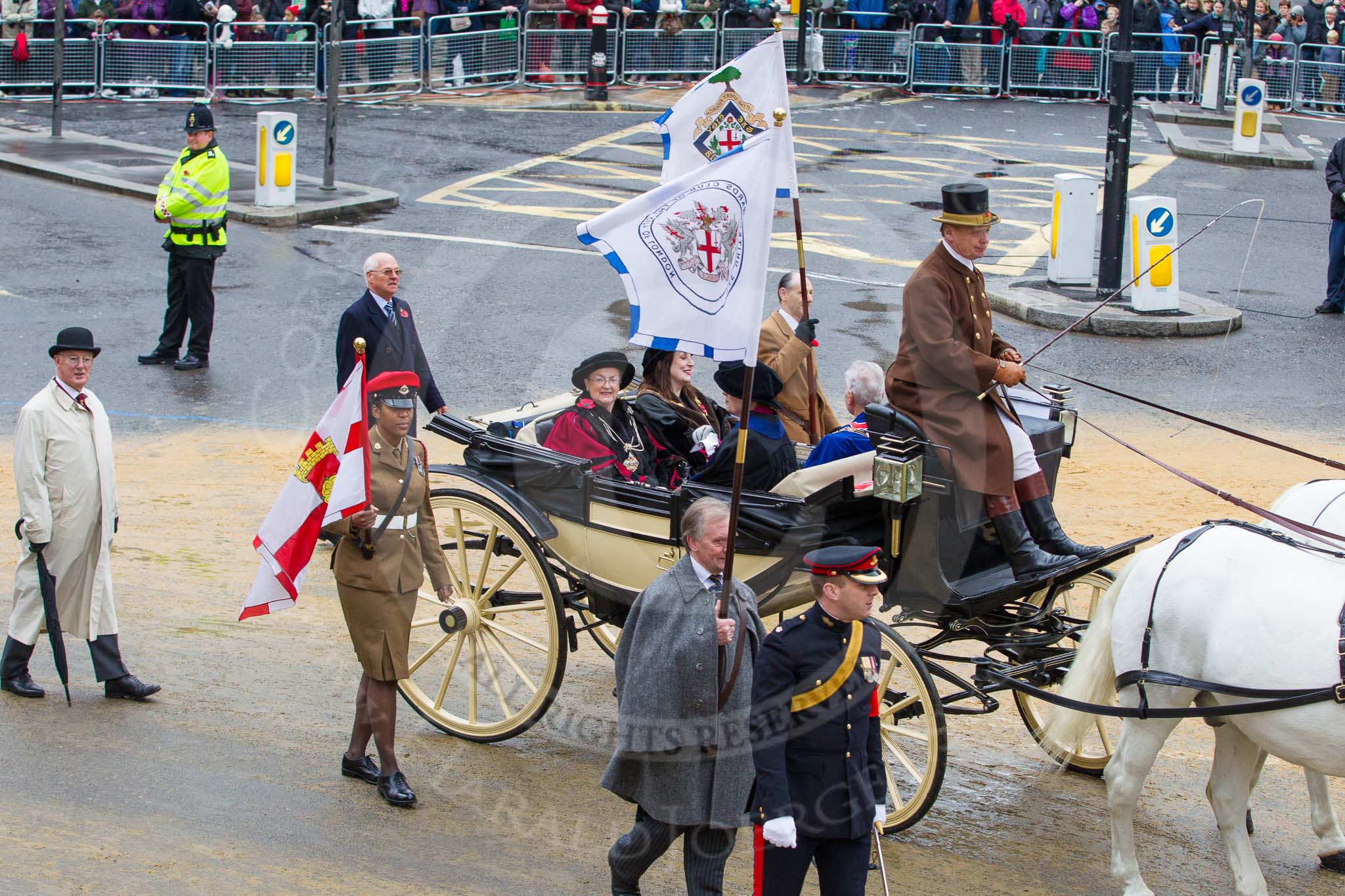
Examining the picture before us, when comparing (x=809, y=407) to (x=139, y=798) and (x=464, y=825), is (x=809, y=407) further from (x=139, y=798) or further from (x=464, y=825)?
(x=139, y=798)

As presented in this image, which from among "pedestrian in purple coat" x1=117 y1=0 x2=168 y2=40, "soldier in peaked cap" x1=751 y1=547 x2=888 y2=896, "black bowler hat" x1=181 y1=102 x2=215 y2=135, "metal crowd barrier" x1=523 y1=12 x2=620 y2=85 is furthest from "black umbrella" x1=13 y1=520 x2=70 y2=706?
"metal crowd barrier" x1=523 y1=12 x2=620 y2=85

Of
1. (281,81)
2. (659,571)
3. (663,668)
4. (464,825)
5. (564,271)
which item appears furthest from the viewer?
(281,81)

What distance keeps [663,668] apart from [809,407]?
2.91m

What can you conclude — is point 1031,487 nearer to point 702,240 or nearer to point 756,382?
point 756,382

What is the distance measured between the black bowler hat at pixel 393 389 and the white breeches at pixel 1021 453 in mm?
2515

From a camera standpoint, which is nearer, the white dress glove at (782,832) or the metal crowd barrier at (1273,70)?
the white dress glove at (782,832)

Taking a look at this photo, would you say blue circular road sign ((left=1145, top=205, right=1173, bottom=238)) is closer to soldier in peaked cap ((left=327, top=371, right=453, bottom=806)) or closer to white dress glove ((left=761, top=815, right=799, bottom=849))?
soldier in peaked cap ((left=327, top=371, right=453, bottom=806))

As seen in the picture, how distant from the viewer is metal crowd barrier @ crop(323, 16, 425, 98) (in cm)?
2500

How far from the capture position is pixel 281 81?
24.4m

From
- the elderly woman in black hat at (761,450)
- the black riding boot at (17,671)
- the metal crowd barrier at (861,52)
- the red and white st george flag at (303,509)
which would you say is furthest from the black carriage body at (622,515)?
the metal crowd barrier at (861,52)

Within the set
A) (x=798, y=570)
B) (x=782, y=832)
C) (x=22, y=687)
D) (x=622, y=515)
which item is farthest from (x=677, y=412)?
(x=22, y=687)

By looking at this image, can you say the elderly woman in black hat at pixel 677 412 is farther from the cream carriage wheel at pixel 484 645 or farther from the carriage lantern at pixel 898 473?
the carriage lantern at pixel 898 473

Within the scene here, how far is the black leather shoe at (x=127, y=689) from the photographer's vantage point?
7262 mm

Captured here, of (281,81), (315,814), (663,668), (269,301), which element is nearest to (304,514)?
(315,814)
